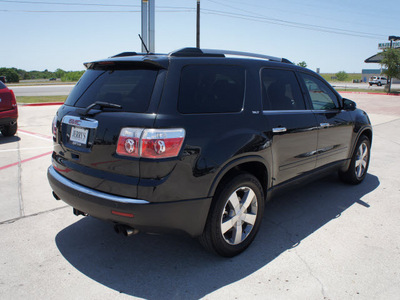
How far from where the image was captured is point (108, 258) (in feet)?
10.1

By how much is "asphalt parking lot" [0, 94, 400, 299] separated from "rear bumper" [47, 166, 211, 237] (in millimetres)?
485

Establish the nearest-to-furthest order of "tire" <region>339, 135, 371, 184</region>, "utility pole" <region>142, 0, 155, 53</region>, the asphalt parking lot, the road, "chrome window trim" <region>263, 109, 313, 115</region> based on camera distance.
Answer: the asphalt parking lot < "chrome window trim" <region>263, 109, 313, 115</region> < "tire" <region>339, 135, 371, 184</region> < "utility pole" <region>142, 0, 155, 53</region> < the road

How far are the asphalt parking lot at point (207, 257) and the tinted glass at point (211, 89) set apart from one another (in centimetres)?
138

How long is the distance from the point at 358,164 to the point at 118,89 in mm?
3915

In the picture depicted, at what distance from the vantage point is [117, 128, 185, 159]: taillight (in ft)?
7.98

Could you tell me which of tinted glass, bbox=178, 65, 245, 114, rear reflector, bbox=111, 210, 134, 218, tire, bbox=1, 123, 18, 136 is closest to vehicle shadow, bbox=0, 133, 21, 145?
tire, bbox=1, 123, 18, 136

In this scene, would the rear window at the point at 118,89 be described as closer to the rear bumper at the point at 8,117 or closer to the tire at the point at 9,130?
the rear bumper at the point at 8,117

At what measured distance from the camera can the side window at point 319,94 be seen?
13.4 ft

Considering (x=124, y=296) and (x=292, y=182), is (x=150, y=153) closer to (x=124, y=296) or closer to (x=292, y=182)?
(x=124, y=296)

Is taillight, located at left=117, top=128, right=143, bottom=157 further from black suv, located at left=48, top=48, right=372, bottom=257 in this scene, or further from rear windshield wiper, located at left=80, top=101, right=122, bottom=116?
rear windshield wiper, located at left=80, top=101, right=122, bottom=116

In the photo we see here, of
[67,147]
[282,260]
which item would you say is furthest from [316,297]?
[67,147]

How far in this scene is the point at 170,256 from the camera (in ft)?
10.3

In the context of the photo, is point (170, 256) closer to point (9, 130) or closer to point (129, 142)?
point (129, 142)

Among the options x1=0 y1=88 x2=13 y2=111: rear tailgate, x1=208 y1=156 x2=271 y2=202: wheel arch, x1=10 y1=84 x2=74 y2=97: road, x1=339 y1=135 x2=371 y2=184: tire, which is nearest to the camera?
x1=208 y1=156 x2=271 y2=202: wheel arch
